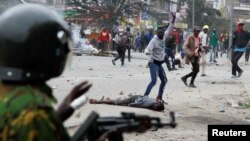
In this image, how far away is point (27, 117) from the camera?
184cm

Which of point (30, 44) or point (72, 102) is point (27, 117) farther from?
point (72, 102)

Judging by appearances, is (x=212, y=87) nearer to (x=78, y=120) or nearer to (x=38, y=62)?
(x=78, y=120)

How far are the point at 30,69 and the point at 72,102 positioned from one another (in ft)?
1.22

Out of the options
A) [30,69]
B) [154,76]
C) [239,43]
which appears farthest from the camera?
[239,43]

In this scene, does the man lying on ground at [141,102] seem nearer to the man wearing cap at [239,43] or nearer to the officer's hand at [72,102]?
the officer's hand at [72,102]

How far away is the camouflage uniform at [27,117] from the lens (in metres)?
1.84

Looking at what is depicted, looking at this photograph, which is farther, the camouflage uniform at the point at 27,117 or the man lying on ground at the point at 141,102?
the man lying on ground at the point at 141,102

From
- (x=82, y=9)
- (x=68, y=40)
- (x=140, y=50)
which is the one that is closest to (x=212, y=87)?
(x=68, y=40)

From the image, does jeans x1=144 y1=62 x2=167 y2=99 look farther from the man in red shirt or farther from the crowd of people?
the man in red shirt

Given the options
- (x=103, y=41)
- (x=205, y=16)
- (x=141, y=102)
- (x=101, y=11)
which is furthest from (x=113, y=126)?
(x=205, y=16)

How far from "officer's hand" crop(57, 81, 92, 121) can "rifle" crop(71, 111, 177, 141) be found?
0.44ft

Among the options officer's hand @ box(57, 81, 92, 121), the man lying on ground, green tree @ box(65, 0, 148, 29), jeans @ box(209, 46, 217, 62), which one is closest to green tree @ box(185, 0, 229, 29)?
green tree @ box(65, 0, 148, 29)

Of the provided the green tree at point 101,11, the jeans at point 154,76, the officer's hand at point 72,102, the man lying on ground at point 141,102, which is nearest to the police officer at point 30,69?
the officer's hand at point 72,102

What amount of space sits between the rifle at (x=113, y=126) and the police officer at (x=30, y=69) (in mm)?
97
